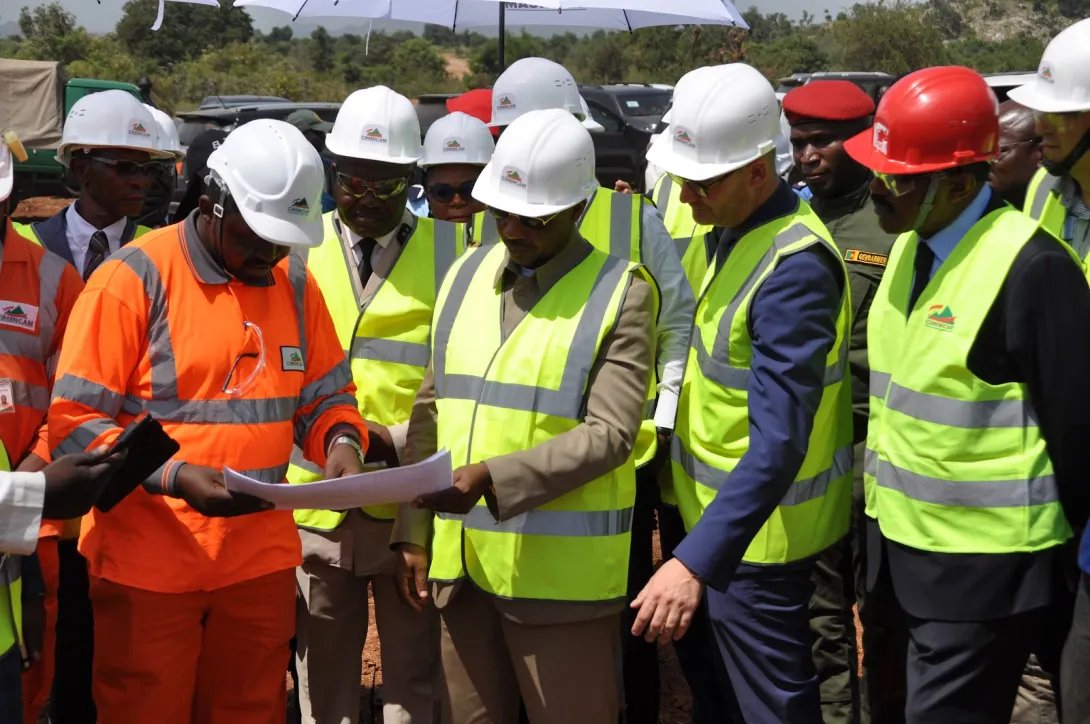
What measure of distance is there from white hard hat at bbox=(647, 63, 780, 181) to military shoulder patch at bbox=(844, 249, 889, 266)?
1.32 m

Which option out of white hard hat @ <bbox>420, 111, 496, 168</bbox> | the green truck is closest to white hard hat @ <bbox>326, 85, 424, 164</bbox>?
white hard hat @ <bbox>420, 111, 496, 168</bbox>

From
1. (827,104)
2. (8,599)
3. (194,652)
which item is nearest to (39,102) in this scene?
(827,104)

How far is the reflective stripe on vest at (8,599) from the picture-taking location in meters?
2.77

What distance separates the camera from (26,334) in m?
3.79

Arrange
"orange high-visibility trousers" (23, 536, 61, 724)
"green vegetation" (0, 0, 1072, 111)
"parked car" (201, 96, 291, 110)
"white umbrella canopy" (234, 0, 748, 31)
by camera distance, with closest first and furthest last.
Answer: "orange high-visibility trousers" (23, 536, 61, 724) < "white umbrella canopy" (234, 0, 748, 31) < "parked car" (201, 96, 291, 110) < "green vegetation" (0, 0, 1072, 111)

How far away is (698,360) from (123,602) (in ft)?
5.75

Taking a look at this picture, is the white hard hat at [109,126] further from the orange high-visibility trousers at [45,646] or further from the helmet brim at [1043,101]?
the helmet brim at [1043,101]

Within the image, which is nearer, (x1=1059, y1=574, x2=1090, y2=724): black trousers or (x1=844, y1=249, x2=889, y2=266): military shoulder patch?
(x1=1059, y1=574, x2=1090, y2=724): black trousers

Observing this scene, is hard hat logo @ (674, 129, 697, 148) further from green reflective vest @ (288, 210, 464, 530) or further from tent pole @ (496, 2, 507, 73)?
tent pole @ (496, 2, 507, 73)

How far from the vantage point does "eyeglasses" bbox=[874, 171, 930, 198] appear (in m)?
3.25

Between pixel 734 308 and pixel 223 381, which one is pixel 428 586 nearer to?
pixel 223 381

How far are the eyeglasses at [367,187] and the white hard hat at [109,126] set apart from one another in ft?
3.41

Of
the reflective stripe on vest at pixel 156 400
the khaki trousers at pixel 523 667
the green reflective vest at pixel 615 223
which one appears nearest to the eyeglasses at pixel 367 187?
the green reflective vest at pixel 615 223

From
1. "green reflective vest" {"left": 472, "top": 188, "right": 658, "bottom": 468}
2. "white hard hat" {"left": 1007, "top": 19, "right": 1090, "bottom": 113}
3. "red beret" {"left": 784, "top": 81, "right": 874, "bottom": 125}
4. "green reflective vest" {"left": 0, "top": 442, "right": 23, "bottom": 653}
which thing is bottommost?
"green reflective vest" {"left": 0, "top": 442, "right": 23, "bottom": 653}
